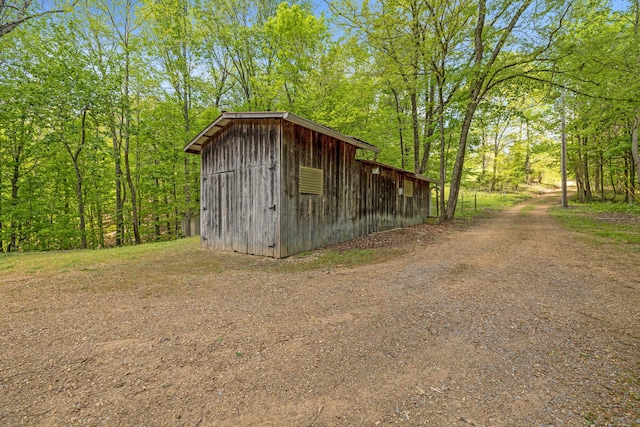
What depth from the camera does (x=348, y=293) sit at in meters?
4.06

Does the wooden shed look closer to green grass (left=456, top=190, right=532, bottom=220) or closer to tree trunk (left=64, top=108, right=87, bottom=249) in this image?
tree trunk (left=64, top=108, right=87, bottom=249)

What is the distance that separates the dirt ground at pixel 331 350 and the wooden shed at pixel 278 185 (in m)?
2.61

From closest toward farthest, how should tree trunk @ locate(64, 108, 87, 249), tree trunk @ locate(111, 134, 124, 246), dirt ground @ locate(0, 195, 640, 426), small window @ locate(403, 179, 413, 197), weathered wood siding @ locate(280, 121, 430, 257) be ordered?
dirt ground @ locate(0, 195, 640, 426) → weathered wood siding @ locate(280, 121, 430, 257) → tree trunk @ locate(64, 108, 87, 249) → small window @ locate(403, 179, 413, 197) → tree trunk @ locate(111, 134, 124, 246)

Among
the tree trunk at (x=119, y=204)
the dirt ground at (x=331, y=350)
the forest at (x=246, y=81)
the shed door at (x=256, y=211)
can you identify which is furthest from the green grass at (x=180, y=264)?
the tree trunk at (x=119, y=204)

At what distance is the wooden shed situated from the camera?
691 centimetres

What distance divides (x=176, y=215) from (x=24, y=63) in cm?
934

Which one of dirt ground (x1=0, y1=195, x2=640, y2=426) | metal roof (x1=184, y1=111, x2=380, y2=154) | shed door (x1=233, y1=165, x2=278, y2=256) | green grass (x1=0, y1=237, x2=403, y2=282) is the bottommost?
dirt ground (x1=0, y1=195, x2=640, y2=426)

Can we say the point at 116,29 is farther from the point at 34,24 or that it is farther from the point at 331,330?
the point at 331,330

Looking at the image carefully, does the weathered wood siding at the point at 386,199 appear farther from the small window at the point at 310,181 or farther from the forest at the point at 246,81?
A: the small window at the point at 310,181

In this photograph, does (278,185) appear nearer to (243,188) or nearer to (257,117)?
(243,188)

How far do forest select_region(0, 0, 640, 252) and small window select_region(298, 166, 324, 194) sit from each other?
5.84 m

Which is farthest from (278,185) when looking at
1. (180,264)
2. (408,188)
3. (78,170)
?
(78,170)

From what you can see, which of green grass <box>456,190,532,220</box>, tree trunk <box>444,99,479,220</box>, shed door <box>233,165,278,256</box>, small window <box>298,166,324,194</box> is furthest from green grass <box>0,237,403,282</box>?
green grass <box>456,190,532,220</box>

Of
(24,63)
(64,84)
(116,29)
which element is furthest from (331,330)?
(116,29)
